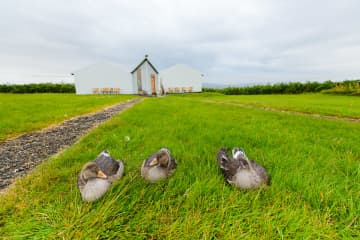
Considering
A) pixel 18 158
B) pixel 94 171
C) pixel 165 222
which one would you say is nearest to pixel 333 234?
pixel 165 222

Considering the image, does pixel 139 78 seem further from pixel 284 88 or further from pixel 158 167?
pixel 284 88

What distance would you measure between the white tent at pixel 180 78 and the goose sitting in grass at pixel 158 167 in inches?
1177

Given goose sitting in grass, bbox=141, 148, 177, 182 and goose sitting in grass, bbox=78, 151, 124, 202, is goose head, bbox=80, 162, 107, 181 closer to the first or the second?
goose sitting in grass, bbox=78, 151, 124, 202

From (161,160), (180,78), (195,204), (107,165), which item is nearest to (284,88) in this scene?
(180,78)

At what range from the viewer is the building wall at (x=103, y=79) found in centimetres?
2289

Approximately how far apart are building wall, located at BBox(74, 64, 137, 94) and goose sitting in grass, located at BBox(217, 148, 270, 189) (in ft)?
74.5

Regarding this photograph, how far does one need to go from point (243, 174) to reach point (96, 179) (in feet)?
3.98

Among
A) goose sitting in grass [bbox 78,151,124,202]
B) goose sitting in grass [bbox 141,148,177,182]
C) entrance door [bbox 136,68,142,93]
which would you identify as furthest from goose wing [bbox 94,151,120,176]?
entrance door [bbox 136,68,142,93]

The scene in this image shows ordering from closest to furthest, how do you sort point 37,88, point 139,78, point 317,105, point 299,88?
point 317,105 < point 139,78 < point 299,88 < point 37,88

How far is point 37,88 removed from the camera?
89.5ft

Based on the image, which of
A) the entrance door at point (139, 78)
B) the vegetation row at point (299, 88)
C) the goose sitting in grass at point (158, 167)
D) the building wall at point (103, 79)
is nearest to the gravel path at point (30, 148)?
the goose sitting in grass at point (158, 167)

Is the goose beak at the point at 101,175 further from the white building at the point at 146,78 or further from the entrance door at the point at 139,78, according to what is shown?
the entrance door at the point at 139,78

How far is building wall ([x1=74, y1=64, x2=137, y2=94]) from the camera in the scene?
22.9 m

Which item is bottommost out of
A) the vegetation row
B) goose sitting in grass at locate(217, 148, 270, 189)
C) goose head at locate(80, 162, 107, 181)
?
goose sitting in grass at locate(217, 148, 270, 189)
